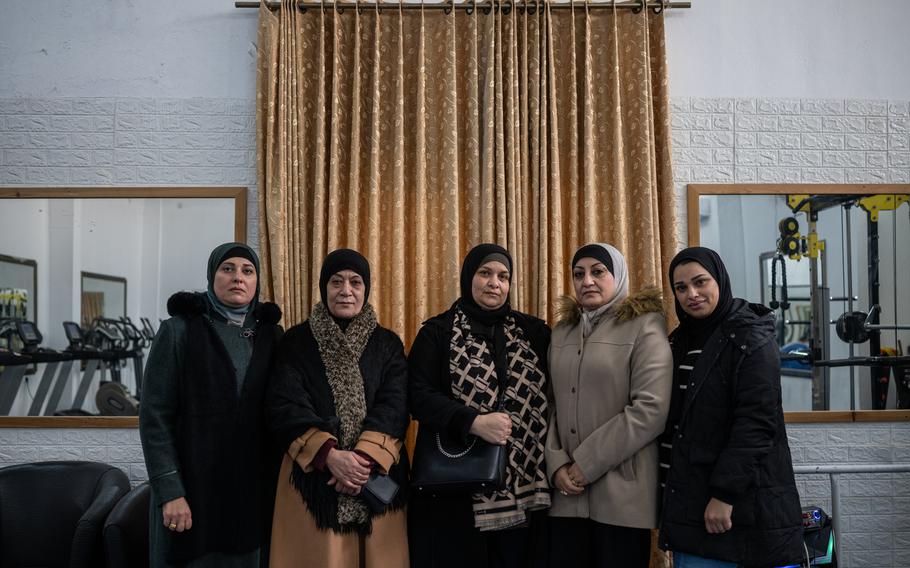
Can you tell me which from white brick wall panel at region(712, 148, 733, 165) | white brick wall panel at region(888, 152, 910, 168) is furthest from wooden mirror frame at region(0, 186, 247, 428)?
white brick wall panel at region(888, 152, 910, 168)

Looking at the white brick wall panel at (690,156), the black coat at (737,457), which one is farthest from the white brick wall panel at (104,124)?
the black coat at (737,457)

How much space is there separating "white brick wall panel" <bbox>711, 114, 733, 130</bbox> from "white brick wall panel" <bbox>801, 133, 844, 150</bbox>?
37cm

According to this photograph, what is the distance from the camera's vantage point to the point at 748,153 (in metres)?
3.36

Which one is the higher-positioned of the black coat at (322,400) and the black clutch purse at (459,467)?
Answer: the black coat at (322,400)

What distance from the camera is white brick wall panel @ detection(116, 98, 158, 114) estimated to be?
10.8ft

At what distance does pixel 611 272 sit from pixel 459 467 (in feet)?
2.86

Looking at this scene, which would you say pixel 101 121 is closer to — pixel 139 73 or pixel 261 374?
pixel 139 73

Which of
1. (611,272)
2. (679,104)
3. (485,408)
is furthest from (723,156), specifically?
(485,408)

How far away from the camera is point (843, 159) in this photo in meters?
3.38

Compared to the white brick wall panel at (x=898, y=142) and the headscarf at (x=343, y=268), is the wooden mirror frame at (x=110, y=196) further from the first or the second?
the white brick wall panel at (x=898, y=142)

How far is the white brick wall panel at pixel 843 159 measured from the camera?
3.38 m

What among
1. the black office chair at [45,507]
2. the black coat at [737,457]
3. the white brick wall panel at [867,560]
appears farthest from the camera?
the white brick wall panel at [867,560]

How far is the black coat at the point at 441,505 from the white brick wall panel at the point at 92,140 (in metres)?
1.96

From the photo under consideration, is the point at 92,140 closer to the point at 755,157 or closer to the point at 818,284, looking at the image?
the point at 755,157
